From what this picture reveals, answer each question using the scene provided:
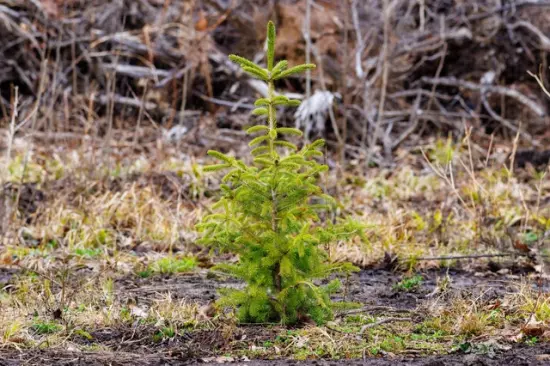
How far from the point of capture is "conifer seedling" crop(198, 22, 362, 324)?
411 cm

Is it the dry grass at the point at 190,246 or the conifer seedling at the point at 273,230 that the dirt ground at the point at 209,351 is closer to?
the dry grass at the point at 190,246

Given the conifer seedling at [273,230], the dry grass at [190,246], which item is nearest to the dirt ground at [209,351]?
the dry grass at [190,246]

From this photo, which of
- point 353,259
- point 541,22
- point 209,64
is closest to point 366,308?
point 353,259

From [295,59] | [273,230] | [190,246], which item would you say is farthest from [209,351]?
[295,59]

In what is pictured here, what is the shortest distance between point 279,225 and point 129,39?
→ 10177mm

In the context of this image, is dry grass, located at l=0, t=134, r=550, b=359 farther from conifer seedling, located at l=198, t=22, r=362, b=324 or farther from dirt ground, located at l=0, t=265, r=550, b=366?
conifer seedling, located at l=198, t=22, r=362, b=324

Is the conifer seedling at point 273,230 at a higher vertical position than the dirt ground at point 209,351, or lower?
higher

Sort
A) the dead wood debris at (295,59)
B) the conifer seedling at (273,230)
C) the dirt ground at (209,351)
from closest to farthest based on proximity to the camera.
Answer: the dirt ground at (209,351) → the conifer seedling at (273,230) → the dead wood debris at (295,59)

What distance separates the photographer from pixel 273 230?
4.26 m

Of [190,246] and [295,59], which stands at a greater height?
[295,59]

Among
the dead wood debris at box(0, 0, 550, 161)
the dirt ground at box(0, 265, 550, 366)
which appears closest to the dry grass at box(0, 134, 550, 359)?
the dirt ground at box(0, 265, 550, 366)

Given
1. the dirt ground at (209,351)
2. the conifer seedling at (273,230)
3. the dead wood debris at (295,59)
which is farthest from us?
the dead wood debris at (295,59)

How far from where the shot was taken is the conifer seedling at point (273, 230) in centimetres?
411

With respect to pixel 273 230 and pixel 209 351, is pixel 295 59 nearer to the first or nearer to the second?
pixel 273 230
